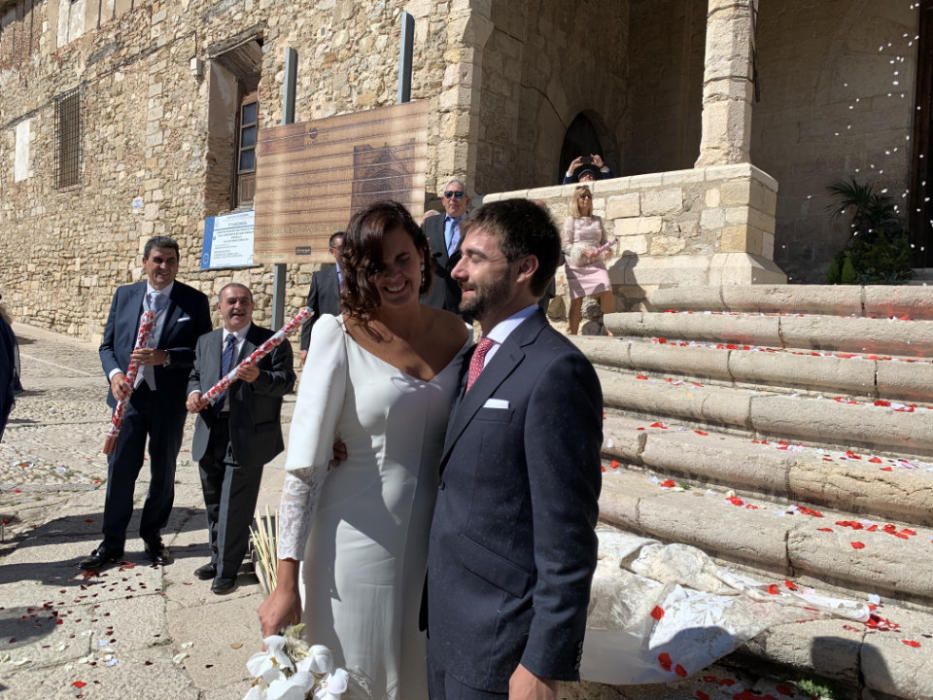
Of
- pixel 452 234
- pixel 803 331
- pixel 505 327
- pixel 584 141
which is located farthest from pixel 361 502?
pixel 584 141

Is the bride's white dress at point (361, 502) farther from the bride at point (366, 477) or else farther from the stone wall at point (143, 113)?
the stone wall at point (143, 113)

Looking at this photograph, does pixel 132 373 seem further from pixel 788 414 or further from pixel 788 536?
pixel 788 414

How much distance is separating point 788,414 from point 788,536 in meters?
1.00

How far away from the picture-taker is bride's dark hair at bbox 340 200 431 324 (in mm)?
1681

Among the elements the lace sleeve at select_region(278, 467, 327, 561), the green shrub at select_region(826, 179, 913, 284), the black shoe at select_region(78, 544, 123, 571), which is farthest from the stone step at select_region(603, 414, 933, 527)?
the green shrub at select_region(826, 179, 913, 284)

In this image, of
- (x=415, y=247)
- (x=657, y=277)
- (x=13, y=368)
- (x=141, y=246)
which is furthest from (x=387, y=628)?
(x=141, y=246)

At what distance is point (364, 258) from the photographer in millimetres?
1683

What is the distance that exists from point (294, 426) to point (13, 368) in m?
3.08

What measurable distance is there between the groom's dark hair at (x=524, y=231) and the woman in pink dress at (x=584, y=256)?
523cm

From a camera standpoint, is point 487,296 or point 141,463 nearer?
point 487,296

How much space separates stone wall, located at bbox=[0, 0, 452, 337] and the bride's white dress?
8064 mm

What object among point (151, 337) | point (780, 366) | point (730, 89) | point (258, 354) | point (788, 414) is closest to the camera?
point (258, 354)

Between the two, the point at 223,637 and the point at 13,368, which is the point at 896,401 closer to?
the point at 223,637

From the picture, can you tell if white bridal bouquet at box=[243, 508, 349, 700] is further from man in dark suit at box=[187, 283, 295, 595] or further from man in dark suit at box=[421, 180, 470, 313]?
man in dark suit at box=[421, 180, 470, 313]
